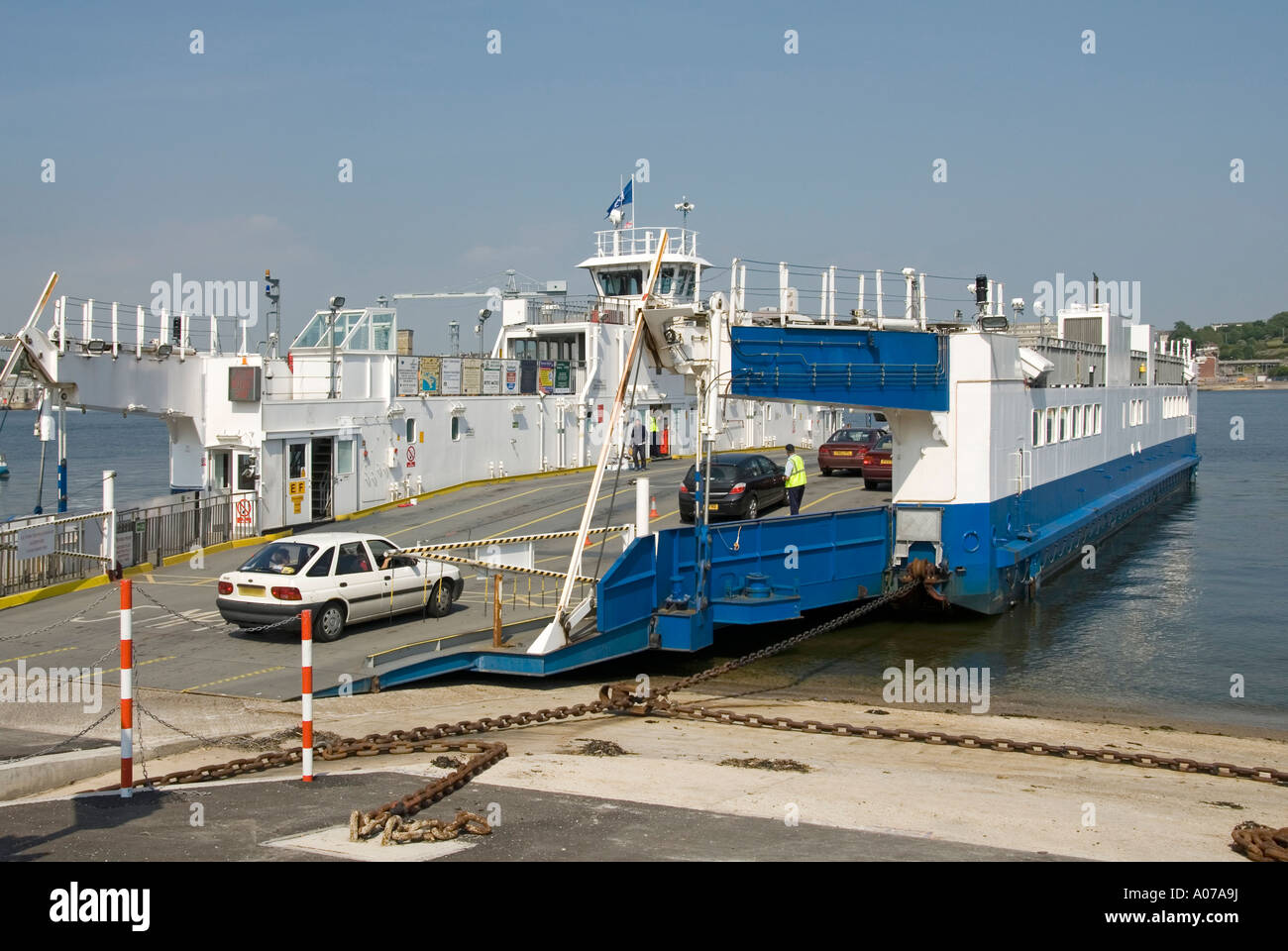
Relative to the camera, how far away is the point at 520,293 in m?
48.0

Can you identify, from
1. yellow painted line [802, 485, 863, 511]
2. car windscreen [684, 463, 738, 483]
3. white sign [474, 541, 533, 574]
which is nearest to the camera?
white sign [474, 541, 533, 574]

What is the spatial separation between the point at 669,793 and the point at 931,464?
1220 cm

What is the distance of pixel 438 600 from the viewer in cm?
1759

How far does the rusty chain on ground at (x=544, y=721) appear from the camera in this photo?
7.59 m

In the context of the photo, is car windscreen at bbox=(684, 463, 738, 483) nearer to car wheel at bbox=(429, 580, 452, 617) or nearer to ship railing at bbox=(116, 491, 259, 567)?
car wheel at bbox=(429, 580, 452, 617)

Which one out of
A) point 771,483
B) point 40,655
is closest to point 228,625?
point 40,655

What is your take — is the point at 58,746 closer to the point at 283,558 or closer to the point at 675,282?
the point at 283,558

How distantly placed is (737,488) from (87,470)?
222 ft

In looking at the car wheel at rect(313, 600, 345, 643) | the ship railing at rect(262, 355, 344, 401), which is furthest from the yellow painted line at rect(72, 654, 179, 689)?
the ship railing at rect(262, 355, 344, 401)

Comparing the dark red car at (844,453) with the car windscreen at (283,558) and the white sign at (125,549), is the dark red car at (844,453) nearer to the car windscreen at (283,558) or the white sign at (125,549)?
the white sign at (125,549)

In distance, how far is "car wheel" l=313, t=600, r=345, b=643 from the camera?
1575 cm
